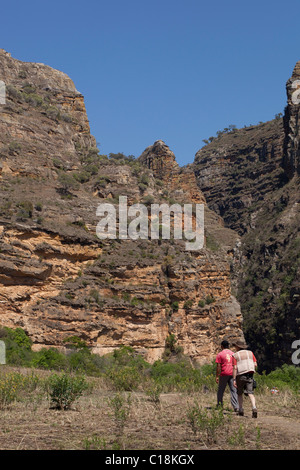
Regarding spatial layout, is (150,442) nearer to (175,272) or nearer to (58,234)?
(58,234)

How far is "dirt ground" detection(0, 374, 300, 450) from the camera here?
23.3ft

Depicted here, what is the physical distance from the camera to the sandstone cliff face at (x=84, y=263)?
2664cm

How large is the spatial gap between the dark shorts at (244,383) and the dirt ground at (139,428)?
1.59 feet

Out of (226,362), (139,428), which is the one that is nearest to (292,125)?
(226,362)

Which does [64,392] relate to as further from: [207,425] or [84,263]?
[84,263]

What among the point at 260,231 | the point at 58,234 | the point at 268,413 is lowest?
the point at 268,413

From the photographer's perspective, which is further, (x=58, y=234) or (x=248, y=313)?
(x=248, y=313)

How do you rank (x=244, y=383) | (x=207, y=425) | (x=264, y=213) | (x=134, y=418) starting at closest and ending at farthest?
1. (x=207, y=425)
2. (x=134, y=418)
3. (x=244, y=383)
4. (x=264, y=213)

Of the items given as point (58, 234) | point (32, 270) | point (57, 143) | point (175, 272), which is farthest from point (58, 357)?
point (57, 143)

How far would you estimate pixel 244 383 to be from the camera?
9.49 meters

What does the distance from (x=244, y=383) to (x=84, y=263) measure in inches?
850

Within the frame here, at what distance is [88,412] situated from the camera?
9.95 metres

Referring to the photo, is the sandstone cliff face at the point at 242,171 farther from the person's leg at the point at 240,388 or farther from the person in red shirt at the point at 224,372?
the person's leg at the point at 240,388

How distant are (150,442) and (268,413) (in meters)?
3.90
